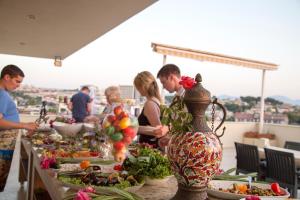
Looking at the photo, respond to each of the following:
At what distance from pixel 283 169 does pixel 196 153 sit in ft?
8.87

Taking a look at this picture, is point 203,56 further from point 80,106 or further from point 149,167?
point 149,167

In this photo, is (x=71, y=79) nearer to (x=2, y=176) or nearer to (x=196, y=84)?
(x=2, y=176)

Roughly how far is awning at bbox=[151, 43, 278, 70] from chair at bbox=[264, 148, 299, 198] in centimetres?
371

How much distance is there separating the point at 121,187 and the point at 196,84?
0.38 meters

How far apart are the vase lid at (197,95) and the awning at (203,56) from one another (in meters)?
5.60

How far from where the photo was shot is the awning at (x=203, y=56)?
657 cm

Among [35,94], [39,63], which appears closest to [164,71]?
[35,94]

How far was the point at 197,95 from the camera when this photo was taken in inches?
35.3

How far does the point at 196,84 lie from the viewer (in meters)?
0.93

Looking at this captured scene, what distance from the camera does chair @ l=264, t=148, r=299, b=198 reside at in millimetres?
3066

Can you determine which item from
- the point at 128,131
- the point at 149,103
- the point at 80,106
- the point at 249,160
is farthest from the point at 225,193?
the point at 80,106

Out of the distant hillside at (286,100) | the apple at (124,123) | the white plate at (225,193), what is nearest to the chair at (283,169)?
the white plate at (225,193)

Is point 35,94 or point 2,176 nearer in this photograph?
point 2,176

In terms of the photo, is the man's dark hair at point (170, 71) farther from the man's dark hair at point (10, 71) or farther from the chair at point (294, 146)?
the chair at point (294, 146)
